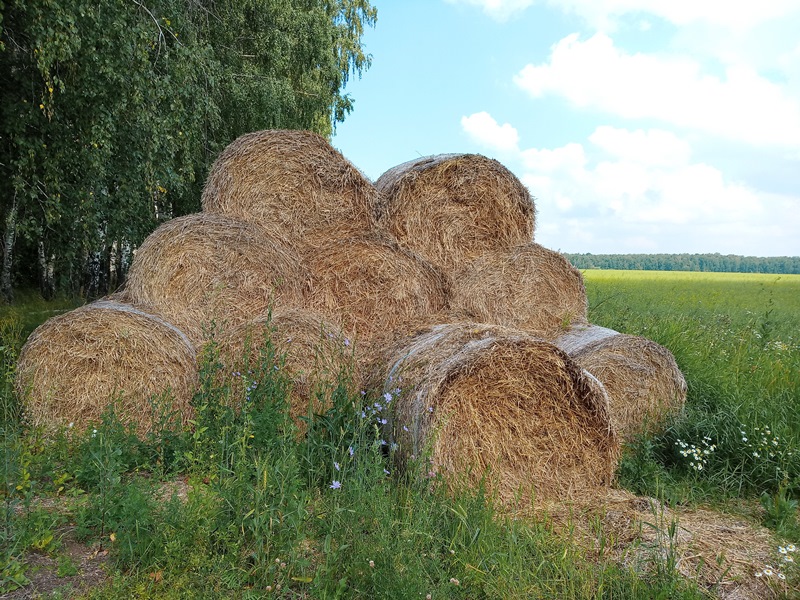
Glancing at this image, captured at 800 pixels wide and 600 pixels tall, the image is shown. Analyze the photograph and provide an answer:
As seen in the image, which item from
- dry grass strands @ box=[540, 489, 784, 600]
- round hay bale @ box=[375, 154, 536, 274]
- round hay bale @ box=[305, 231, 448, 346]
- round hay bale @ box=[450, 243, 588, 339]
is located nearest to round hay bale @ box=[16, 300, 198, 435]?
round hay bale @ box=[305, 231, 448, 346]

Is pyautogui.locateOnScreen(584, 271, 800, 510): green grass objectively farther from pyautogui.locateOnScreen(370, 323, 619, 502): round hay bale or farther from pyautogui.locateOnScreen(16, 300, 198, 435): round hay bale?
pyautogui.locateOnScreen(16, 300, 198, 435): round hay bale

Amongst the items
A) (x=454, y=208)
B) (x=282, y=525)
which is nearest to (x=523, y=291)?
(x=454, y=208)

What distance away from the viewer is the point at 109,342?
577cm

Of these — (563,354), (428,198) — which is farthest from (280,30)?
(563,354)

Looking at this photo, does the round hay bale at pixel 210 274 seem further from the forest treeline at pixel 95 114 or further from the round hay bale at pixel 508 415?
the forest treeline at pixel 95 114

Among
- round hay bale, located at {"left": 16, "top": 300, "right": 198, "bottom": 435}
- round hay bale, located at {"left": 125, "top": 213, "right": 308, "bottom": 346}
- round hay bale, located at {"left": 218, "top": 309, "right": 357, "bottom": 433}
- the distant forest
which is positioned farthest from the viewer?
the distant forest

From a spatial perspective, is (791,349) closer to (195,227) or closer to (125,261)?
(195,227)

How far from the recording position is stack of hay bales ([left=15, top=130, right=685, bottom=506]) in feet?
16.8

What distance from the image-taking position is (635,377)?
22.5 ft

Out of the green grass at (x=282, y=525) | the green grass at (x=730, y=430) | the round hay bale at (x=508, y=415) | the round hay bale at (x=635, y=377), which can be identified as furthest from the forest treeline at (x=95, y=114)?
the green grass at (x=730, y=430)

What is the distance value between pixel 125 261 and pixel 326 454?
1315 cm

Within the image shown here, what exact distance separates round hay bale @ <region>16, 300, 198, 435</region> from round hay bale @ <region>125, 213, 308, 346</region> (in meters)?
0.55

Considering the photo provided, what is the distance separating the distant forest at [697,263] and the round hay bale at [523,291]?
78.4 metres

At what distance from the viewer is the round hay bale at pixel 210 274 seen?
21.0 ft
